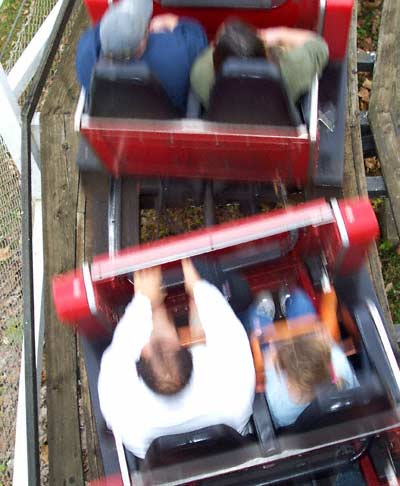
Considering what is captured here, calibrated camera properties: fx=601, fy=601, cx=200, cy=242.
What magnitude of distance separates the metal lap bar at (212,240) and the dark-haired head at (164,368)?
40cm

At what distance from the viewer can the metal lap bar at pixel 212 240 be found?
7.51ft

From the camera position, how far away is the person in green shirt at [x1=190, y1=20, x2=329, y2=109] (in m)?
2.46

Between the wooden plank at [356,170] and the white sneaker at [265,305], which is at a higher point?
the wooden plank at [356,170]

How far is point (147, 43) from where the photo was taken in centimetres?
266

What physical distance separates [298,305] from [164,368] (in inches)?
28.0

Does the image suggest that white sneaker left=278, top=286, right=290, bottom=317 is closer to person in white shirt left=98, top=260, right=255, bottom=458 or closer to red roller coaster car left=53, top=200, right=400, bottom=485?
red roller coaster car left=53, top=200, right=400, bottom=485

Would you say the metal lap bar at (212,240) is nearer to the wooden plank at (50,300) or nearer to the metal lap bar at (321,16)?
the wooden plank at (50,300)

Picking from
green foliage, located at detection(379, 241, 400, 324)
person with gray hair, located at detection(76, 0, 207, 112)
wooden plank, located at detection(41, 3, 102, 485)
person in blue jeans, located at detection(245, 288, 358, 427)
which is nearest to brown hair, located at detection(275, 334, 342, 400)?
person in blue jeans, located at detection(245, 288, 358, 427)

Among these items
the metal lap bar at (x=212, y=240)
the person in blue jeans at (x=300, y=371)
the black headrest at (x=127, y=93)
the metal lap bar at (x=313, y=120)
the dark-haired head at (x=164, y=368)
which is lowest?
the person in blue jeans at (x=300, y=371)

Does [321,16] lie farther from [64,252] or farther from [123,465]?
[123,465]

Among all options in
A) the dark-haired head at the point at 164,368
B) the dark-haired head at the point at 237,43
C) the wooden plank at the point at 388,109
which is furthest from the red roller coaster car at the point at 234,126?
the dark-haired head at the point at 164,368

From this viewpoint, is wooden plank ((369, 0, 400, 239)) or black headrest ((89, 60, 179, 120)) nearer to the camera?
black headrest ((89, 60, 179, 120))

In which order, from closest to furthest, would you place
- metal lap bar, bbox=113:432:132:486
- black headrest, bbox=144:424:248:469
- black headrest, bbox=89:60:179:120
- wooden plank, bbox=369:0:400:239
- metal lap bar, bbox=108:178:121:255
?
black headrest, bbox=144:424:248:469 → metal lap bar, bbox=113:432:132:486 → black headrest, bbox=89:60:179:120 → metal lap bar, bbox=108:178:121:255 → wooden plank, bbox=369:0:400:239

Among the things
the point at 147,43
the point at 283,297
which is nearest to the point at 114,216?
the point at 147,43
